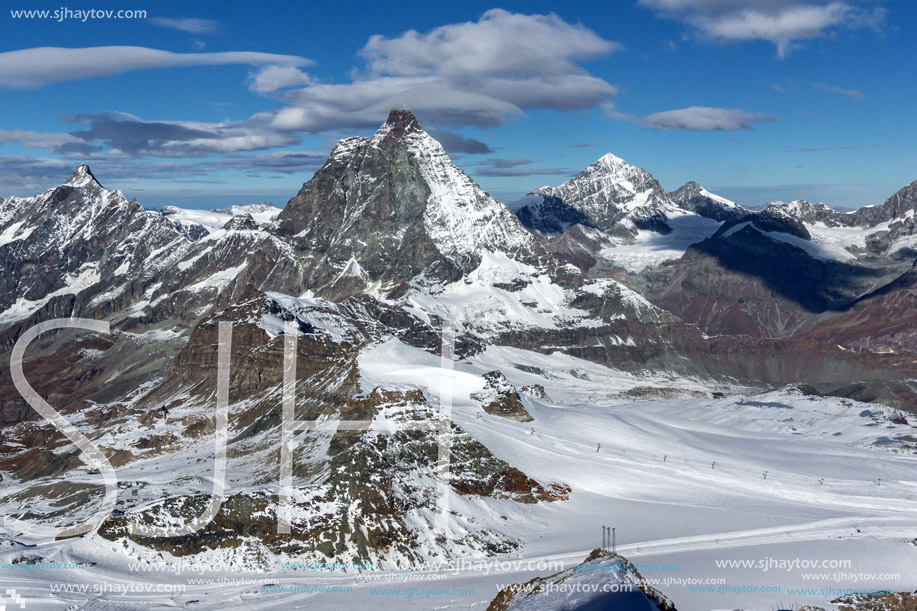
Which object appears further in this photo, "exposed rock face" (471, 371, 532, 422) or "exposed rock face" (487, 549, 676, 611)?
"exposed rock face" (471, 371, 532, 422)

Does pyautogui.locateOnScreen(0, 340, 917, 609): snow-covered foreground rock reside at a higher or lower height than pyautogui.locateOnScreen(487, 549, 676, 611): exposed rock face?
lower

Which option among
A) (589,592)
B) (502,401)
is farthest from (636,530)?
(589,592)

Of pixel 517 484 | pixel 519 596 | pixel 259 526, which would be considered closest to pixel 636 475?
pixel 517 484

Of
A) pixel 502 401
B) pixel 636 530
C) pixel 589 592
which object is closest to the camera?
pixel 589 592

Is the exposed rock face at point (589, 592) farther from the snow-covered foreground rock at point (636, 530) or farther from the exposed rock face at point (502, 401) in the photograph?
the exposed rock face at point (502, 401)

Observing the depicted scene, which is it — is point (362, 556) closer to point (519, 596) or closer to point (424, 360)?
point (519, 596)

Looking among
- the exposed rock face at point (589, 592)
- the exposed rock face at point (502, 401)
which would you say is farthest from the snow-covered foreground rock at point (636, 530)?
the exposed rock face at point (589, 592)

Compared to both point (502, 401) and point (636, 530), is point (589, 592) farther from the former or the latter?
point (502, 401)

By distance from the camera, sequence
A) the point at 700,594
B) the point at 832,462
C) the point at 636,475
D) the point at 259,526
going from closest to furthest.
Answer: the point at 700,594
the point at 259,526
the point at 636,475
the point at 832,462

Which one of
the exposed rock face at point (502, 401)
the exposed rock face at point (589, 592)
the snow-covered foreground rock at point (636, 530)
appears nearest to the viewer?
the exposed rock face at point (589, 592)

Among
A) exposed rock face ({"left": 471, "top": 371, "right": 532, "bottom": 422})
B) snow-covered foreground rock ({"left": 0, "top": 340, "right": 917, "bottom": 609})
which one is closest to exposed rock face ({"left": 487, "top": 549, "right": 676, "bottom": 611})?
snow-covered foreground rock ({"left": 0, "top": 340, "right": 917, "bottom": 609})

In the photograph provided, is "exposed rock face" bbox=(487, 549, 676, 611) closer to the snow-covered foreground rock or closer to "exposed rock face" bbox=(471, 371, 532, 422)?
the snow-covered foreground rock
